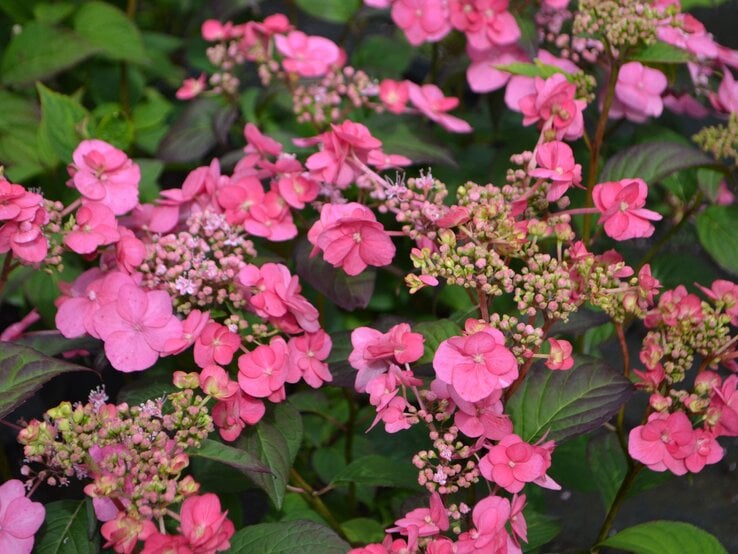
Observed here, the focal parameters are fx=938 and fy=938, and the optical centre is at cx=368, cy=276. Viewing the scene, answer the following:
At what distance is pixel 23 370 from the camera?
115 cm

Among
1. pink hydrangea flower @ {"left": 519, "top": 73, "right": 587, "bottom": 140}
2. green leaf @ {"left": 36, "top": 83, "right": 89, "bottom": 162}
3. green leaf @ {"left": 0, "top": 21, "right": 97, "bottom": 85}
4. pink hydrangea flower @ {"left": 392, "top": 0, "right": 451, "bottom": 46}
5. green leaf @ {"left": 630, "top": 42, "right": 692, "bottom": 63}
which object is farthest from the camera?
green leaf @ {"left": 0, "top": 21, "right": 97, "bottom": 85}

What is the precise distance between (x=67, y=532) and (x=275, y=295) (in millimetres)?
386

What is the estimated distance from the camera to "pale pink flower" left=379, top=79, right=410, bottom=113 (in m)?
1.62

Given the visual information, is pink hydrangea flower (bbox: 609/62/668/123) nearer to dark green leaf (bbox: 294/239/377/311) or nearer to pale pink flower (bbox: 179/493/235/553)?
dark green leaf (bbox: 294/239/377/311)

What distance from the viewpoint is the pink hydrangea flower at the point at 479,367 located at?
97 cm

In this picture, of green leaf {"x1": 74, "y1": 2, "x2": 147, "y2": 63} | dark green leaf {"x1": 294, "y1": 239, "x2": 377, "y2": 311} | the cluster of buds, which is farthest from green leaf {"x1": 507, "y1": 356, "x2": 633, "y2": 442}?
green leaf {"x1": 74, "y1": 2, "x2": 147, "y2": 63}

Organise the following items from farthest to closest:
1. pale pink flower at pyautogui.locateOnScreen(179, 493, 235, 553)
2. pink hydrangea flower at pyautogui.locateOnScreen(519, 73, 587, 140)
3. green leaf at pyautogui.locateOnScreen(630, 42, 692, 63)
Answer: green leaf at pyautogui.locateOnScreen(630, 42, 692, 63) < pink hydrangea flower at pyautogui.locateOnScreen(519, 73, 587, 140) < pale pink flower at pyautogui.locateOnScreen(179, 493, 235, 553)

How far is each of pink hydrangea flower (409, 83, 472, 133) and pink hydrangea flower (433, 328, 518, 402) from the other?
730mm

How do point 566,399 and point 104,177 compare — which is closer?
point 566,399

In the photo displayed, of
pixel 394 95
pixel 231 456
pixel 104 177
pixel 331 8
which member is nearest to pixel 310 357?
pixel 231 456

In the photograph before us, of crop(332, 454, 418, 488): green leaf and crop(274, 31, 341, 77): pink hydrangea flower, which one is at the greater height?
crop(274, 31, 341, 77): pink hydrangea flower

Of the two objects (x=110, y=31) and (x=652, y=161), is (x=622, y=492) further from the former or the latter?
(x=110, y=31)

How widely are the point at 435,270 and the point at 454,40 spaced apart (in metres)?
0.96

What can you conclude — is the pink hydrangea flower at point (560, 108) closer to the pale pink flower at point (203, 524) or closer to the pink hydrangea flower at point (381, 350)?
the pink hydrangea flower at point (381, 350)
